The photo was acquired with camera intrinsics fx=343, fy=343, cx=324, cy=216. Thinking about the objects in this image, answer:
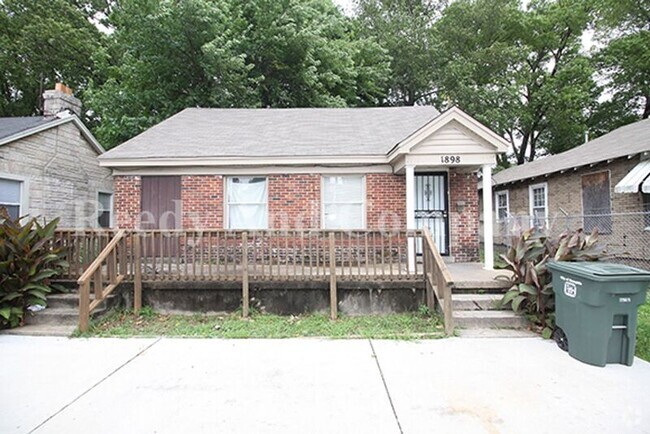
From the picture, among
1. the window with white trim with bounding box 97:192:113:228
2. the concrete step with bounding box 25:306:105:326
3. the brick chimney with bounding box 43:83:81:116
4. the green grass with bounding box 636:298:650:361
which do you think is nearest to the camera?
the green grass with bounding box 636:298:650:361

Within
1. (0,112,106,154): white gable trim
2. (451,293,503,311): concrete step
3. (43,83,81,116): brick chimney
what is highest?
(43,83,81,116): brick chimney

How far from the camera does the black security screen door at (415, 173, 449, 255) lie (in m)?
8.42

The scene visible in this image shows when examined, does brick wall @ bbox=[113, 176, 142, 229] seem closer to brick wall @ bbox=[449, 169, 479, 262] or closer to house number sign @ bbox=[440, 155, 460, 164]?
house number sign @ bbox=[440, 155, 460, 164]

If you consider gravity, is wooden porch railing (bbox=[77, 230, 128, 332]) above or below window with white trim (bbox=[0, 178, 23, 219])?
below

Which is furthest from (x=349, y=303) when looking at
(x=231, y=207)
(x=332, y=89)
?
(x=332, y=89)

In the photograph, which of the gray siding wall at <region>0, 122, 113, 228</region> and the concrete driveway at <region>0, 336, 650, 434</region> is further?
the gray siding wall at <region>0, 122, 113, 228</region>

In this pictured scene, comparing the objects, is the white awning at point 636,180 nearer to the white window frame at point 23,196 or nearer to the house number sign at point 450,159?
the house number sign at point 450,159

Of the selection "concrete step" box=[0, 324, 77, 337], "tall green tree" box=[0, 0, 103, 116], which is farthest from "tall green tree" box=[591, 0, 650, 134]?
"tall green tree" box=[0, 0, 103, 116]

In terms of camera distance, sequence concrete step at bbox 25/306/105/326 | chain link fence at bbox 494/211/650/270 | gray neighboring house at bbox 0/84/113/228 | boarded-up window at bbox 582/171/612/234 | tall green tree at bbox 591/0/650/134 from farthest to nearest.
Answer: tall green tree at bbox 591/0/650/134 → boarded-up window at bbox 582/171/612/234 → chain link fence at bbox 494/211/650/270 → gray neighboring house at bbox 0/84/113/228 → concrete step at bbox 25/306/105/326

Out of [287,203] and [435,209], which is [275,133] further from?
[435,209]

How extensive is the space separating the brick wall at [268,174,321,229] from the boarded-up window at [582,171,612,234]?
27.9 ft

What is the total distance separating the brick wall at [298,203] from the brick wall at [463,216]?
3.28 m

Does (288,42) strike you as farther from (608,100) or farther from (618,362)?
(608,100)

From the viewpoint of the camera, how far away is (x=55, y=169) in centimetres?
1032
